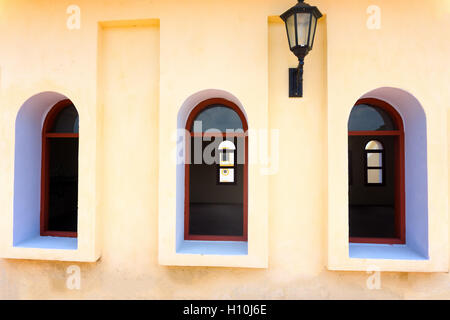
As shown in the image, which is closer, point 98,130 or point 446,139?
point 446,139

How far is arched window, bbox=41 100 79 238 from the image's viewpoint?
12.5 ft

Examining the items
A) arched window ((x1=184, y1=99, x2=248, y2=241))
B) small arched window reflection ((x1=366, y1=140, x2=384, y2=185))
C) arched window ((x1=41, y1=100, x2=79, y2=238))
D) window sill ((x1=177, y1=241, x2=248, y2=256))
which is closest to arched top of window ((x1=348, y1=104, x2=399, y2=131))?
small arched window reflection ((x1=366, y1=140, x2=384, y2=185))

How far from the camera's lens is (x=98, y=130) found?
10.8 feet

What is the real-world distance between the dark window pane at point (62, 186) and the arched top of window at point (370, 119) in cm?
418

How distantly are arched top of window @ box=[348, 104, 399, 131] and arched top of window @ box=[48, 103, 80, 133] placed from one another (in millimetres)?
3997

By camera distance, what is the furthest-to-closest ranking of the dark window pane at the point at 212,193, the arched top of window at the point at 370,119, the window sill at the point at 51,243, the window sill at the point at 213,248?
the dark window pane at the point at 212,193 → the arched top of window at the point at 370,119 → the window sill at the point at 51,243 → the window sill at the point at 213,248

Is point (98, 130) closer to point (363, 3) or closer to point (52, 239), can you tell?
point (52, 239)

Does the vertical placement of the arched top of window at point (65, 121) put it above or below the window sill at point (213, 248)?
above

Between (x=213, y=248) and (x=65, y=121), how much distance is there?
2853 millimetres

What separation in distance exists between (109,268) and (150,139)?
1768mm

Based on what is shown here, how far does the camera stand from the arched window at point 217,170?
3641 mm

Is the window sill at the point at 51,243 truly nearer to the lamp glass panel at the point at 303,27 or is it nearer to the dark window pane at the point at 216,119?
the dark window pane at the point at 216,119

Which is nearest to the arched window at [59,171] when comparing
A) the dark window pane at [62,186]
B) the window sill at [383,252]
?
the dark window pane at [62,186]

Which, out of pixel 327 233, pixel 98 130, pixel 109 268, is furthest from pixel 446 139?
pixel 109 268
